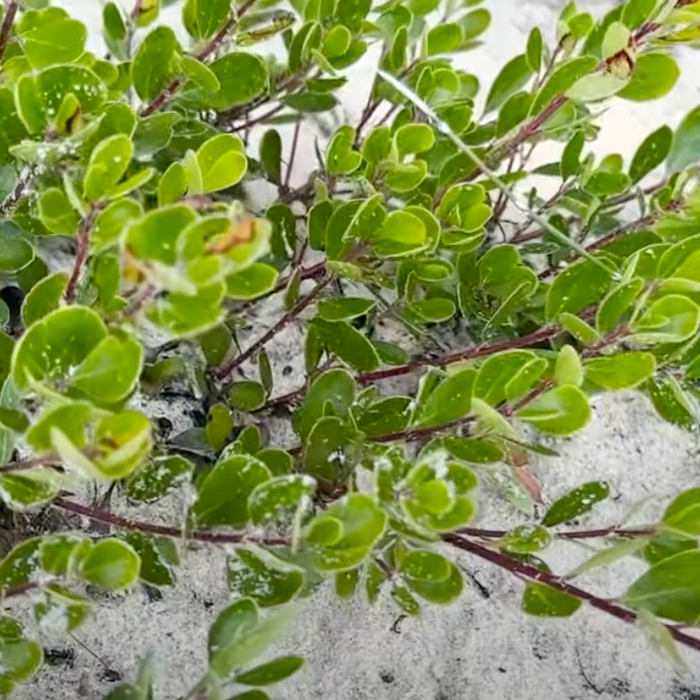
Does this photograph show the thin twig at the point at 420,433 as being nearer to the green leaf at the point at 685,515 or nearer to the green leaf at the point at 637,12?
the green leaf at the point at 685,515

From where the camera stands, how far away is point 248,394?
84cm

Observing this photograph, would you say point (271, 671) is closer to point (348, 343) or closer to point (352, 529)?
point (352, 529)

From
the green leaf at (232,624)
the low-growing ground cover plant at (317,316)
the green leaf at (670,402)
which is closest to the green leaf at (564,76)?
the low-growing ground cover plant at (317,316)

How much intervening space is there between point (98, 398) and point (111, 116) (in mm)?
214

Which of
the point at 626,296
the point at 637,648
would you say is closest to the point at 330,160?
the point at 626,296

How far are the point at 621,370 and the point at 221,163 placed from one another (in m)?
0.26

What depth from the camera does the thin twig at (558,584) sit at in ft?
2.06

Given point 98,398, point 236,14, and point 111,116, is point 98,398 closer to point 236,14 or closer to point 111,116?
point 111,116

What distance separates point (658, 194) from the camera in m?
0.84

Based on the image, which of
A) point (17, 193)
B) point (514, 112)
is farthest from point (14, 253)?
point (514, 112)

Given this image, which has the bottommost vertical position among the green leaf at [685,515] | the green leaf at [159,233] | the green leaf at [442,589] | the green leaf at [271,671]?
the green leaf at [442,589]

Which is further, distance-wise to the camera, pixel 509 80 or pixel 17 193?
pixel 509 80

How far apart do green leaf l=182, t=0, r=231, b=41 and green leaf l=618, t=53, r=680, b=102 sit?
0.29m

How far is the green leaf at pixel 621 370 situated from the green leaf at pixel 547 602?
0.12 meters
